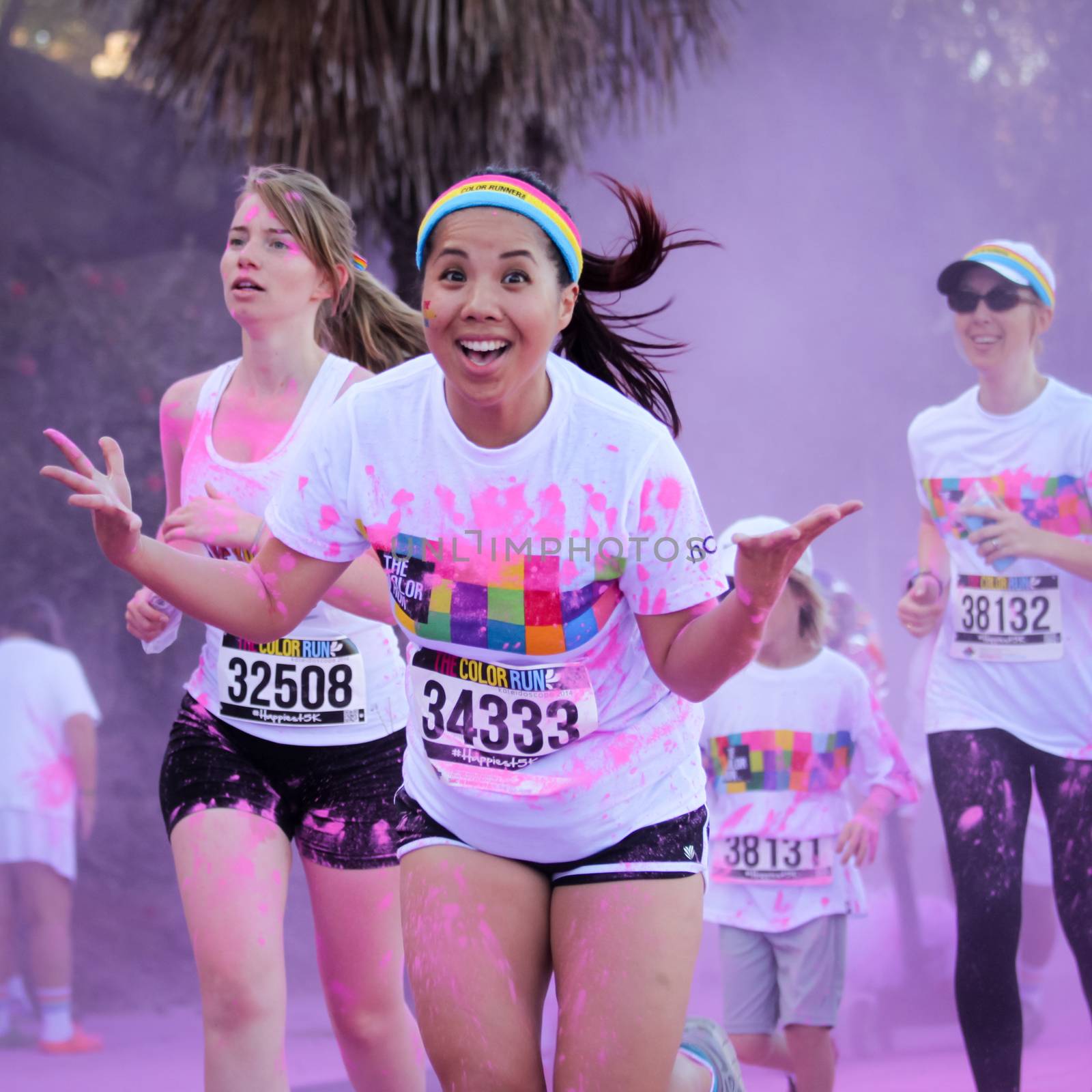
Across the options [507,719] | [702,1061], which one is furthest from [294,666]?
[702,1061]

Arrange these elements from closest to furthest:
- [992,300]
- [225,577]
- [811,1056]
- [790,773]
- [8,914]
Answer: [225,577], [811,1056], [790,773], [992,300], [8,914]

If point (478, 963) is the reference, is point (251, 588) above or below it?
above

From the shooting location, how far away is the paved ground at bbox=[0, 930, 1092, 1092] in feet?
16.7

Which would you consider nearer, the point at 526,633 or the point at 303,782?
the point at 526,633

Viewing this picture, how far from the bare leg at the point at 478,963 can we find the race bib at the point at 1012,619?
201cm

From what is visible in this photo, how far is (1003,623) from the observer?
3801 mm

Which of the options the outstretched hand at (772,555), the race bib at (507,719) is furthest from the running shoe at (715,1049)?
the outstretched hand at (772,555)

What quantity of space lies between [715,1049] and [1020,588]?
5.83 ft

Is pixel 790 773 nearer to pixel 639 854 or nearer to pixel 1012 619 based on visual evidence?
pixel 1012 619

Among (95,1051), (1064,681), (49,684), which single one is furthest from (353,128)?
(95,1051)

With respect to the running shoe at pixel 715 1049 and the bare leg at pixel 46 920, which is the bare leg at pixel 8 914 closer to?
the bare leg at pixel 46 920

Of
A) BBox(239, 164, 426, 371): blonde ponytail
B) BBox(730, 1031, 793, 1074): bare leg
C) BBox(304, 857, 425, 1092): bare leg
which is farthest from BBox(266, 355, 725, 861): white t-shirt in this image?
BBox(730, 1031, 793, 1074): bare leg

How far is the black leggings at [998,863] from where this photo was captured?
138 inches

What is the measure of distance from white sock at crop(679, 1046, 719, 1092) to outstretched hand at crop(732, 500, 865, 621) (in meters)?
0.94
